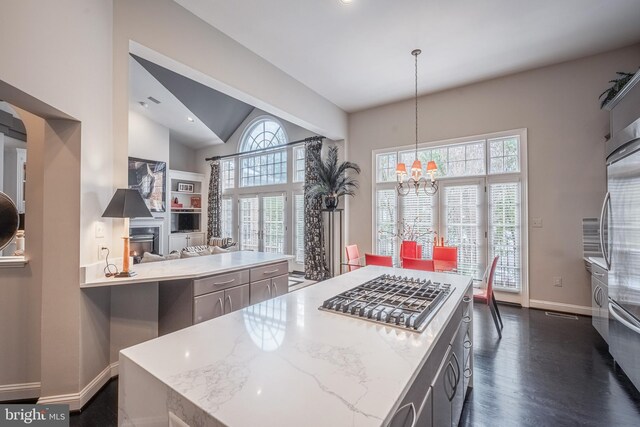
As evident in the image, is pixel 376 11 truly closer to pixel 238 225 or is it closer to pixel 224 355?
pixel 224 355

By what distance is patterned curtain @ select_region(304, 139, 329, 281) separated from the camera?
5.85m

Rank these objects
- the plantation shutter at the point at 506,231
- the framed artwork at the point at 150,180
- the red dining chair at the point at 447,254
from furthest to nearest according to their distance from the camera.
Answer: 1. the framed artwork at the point at 150,180
2. the plantation shutter at the point at 506,231
3. the red dining chair at the point at 447,254

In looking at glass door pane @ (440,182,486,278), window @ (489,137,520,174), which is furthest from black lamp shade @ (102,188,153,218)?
window @ (489,137,520,174)

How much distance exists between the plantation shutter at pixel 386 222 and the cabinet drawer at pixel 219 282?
3.22 meters

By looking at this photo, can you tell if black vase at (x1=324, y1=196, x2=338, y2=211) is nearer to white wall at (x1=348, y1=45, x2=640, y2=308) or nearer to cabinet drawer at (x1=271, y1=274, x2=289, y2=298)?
cabinet drawer at (x1=271, y1=274, x2=289, y2=298)

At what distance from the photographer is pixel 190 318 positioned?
2.46 m

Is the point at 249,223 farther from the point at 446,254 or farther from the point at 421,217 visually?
the point at 446,254

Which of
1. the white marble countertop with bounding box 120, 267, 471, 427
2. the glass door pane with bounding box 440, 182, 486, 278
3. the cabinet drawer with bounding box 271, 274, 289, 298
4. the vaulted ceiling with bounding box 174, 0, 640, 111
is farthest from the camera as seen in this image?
the glass door pane with bounding box 440, 182, 486, 278

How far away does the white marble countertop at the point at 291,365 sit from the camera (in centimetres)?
70

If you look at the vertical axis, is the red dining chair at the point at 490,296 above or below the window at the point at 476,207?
below

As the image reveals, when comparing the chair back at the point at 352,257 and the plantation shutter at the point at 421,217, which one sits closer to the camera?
the chair back at the point at 352,257

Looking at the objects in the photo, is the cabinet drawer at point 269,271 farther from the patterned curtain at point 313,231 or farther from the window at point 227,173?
the window at point 227,173

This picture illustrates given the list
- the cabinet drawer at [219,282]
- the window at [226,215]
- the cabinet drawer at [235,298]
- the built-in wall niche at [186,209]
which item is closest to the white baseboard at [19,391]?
the cabinet drawer at [219,282]

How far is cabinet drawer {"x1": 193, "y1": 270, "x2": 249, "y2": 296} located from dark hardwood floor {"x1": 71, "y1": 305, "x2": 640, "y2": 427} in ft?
3.19
